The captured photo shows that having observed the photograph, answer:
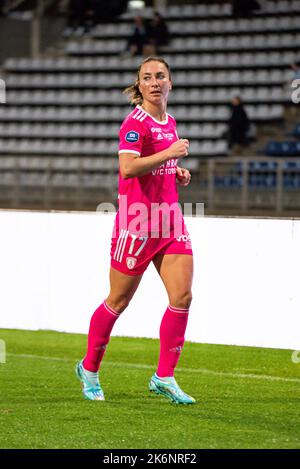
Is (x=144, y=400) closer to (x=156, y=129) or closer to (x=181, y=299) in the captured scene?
(x=181, y=299)

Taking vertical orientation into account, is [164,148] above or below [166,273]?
above

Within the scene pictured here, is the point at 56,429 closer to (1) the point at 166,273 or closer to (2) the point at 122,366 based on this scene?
(1) the point at 166,273

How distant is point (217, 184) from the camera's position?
55.2 ft

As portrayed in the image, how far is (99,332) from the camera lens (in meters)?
6.57

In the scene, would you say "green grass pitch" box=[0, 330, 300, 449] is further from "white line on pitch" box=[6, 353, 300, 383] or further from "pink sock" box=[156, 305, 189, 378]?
"pink sock" box=[156, 305, 189, 378]

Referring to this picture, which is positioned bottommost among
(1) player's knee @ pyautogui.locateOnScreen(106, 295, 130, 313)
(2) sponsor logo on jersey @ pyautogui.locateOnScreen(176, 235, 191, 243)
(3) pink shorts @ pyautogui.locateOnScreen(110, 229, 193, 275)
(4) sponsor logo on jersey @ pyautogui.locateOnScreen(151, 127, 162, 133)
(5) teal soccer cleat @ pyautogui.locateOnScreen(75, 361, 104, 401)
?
(5) teal soccer cleat @ pyautogui.locateOnScreen(75, 361, 104, 401)

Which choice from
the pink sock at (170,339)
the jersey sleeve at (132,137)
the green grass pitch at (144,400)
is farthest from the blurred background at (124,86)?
the jersey sleeve at (132,137)

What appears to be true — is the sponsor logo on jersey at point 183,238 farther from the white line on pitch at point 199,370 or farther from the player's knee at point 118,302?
the white line on pitch at point 199,370

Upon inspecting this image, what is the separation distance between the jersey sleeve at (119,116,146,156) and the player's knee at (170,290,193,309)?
836mm

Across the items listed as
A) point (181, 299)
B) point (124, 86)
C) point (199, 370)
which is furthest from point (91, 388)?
point (124, 86)

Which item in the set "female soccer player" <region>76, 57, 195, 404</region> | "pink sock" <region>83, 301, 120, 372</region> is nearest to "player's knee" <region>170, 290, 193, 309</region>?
"female soccer player" <region>76, 57, 195, 404</region>

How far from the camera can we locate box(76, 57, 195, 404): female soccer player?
6.40 meters

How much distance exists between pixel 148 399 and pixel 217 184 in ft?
33.9
